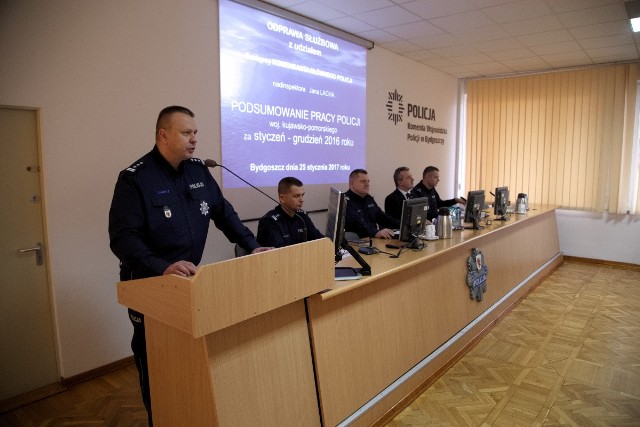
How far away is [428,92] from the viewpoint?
246 inches

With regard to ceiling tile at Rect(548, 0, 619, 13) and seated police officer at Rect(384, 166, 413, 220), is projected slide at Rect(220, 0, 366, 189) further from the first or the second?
ceiling tile at Rect(548, 0, 619, 13)

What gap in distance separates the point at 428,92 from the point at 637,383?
14.8 feet

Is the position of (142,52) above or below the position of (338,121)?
above

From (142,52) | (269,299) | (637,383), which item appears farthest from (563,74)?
(269,299)

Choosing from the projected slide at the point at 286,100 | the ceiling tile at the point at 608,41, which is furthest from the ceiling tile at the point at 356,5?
the ceiling tile at the point at 608,41

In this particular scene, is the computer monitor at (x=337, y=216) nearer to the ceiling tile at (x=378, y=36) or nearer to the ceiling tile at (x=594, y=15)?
the ceiling tile at (x=378, y=36)

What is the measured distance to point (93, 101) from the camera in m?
2.78

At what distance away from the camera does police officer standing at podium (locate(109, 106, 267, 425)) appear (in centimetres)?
182

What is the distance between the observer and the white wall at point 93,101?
100 inches

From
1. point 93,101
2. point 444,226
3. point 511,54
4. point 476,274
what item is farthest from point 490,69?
point 93,101

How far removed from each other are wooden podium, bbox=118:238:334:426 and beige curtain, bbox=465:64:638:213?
578 centimetres

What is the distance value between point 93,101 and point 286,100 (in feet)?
5.61

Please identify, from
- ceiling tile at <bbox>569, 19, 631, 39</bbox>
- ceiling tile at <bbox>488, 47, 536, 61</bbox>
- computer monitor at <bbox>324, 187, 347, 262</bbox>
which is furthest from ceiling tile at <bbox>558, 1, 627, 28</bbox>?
computer monitor at <bbox>324, 187, 347, 262</bbox>

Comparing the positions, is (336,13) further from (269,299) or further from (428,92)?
(269,299)
